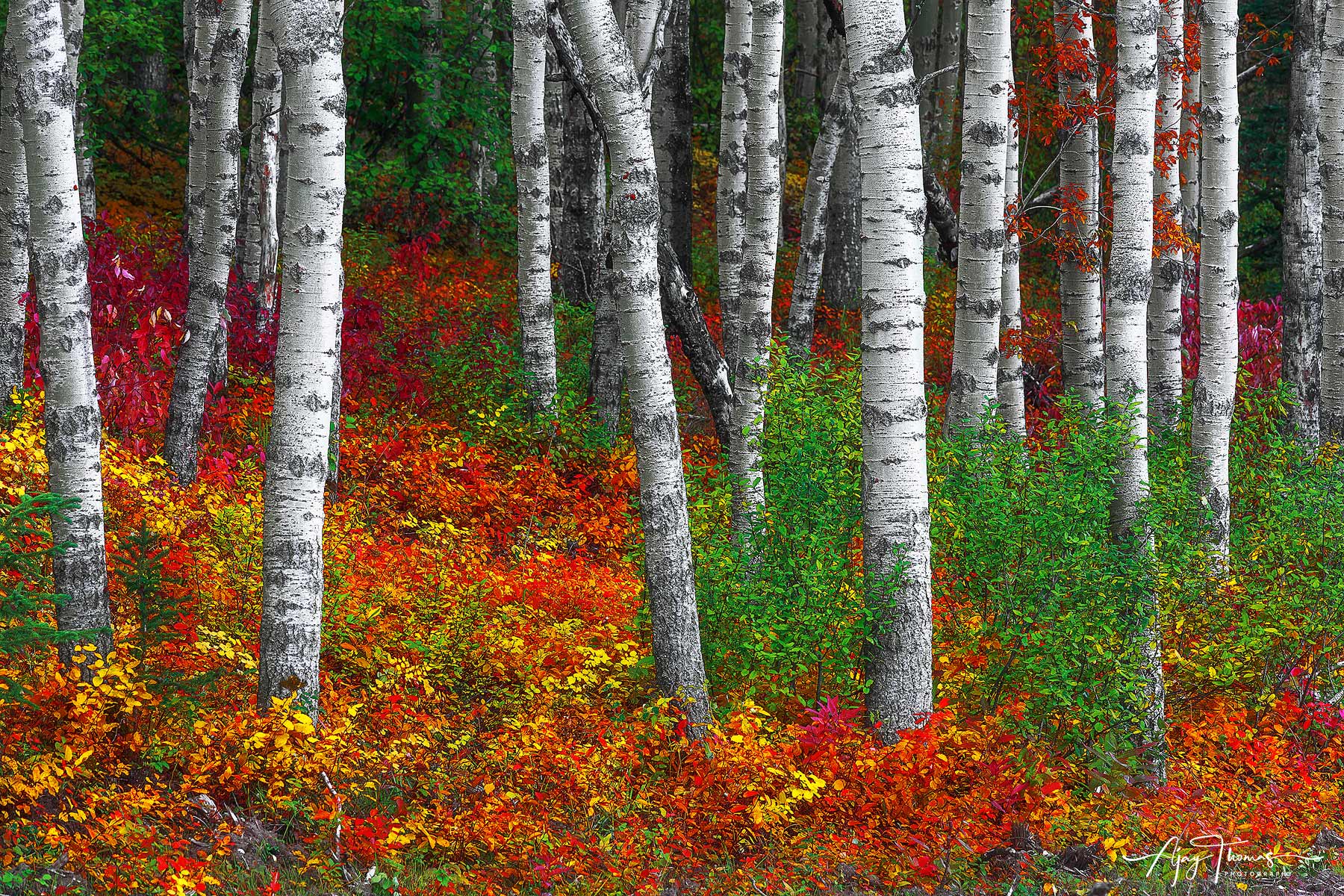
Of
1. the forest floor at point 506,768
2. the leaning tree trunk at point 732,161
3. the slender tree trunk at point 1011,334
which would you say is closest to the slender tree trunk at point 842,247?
the slender tree trunk at point 1011,334

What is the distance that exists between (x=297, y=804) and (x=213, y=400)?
20.1 ft

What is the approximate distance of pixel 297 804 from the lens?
5.34 m

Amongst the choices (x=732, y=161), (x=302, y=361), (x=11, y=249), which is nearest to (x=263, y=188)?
(x=11, y=249)

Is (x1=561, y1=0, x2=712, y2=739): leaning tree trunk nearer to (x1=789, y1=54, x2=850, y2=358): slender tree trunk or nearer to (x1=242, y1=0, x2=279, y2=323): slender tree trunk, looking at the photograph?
(x1=242, y1=0, x2=279, y2=323): slender tree trunk

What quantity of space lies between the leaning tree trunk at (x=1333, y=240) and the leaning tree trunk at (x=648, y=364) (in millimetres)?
7831

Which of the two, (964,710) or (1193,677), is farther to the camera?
(1193,677)

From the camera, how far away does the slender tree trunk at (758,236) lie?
848 centimetres

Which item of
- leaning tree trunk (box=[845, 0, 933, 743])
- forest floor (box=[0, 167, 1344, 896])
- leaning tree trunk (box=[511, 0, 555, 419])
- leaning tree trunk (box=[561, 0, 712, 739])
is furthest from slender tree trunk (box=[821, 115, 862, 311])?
leaning tree trunk (box=[561, 0, 712, 739])

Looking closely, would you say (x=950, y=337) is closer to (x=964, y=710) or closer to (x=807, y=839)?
(x=964, y=710)

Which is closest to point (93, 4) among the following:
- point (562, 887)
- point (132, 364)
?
point (132, 364)

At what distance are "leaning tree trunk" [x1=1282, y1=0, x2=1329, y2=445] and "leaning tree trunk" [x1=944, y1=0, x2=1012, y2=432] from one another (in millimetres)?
4748

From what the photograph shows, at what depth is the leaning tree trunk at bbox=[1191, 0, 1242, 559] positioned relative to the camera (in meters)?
8.70

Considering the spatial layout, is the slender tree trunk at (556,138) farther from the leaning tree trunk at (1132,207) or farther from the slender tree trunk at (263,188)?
the leaning tree trunk at (1132,207)

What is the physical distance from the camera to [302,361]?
5871 mm
